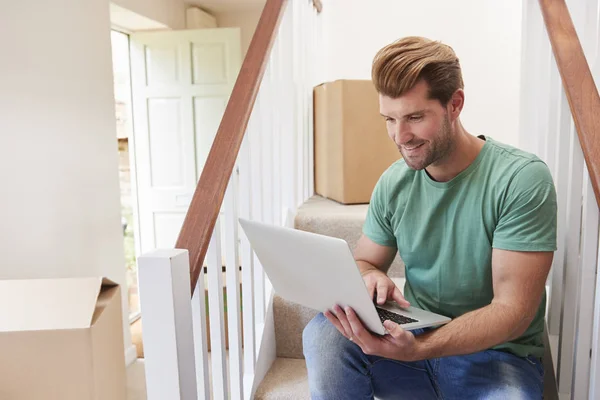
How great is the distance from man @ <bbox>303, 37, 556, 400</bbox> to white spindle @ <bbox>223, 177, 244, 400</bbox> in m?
0.23

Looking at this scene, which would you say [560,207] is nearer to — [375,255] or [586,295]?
[586,295]

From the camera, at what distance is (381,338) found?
107 centimetres

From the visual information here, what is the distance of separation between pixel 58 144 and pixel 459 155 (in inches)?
80.3

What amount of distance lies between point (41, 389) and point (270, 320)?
74 centimetres

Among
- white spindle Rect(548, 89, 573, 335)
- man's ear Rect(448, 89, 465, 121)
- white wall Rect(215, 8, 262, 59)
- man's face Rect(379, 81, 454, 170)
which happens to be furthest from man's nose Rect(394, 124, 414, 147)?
white wall Rect(215, 8, 262, 59)

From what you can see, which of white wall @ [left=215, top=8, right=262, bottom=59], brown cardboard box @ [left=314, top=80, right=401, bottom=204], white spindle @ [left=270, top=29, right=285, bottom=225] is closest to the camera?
white spindle @ [left=270, top=29, right=285, bottom=225]

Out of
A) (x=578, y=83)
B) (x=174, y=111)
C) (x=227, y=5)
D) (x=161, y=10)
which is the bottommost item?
(x=578, y=83)

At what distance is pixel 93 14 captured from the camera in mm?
2861

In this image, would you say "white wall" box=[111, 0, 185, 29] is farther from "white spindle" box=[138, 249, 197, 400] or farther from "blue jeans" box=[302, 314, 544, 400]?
"blue jeans" box=[302, 314, 544, 400]

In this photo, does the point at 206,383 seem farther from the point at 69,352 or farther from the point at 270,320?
the point at 270,320

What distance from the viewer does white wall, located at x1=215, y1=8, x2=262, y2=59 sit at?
449cm

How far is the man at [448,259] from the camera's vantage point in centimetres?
111

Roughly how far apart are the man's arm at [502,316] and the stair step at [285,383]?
54 cm

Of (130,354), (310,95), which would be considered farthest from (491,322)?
(130,354)
